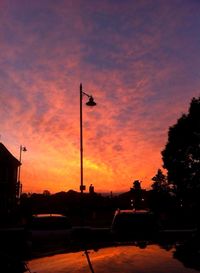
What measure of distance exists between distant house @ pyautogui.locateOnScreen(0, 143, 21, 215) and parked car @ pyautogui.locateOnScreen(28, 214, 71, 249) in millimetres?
42017

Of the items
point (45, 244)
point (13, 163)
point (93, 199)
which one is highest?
point (13, 163)

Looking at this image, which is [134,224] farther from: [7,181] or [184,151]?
[7,181]

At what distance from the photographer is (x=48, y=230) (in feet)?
55.4

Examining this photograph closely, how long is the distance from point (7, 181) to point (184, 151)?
25423 millimetres

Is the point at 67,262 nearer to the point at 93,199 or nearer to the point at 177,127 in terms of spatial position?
the point at 177,127

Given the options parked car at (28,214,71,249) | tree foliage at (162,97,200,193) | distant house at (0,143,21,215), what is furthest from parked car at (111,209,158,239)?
distant house at (0,143,21,215)

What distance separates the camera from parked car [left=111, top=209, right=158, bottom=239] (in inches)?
481

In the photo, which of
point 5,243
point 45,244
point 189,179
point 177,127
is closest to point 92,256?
point 45,244

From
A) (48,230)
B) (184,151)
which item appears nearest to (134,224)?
(48,230)

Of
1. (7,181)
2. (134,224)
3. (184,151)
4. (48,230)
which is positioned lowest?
(48,230)

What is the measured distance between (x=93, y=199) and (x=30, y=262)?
70.1 m

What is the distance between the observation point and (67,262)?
466cm

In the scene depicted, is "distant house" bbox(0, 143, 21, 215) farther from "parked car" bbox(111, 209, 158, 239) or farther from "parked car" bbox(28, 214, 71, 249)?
"parked car" bbox(111, 209, 158, 239)

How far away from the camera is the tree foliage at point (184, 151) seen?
4797cm
